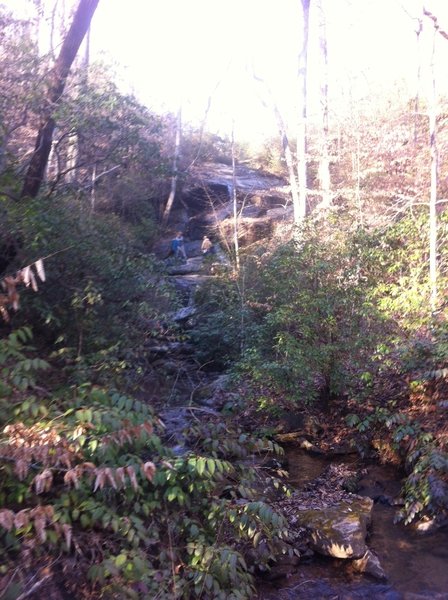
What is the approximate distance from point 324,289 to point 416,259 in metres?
1.71

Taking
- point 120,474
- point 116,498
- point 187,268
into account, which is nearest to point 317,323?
→ point 116,498

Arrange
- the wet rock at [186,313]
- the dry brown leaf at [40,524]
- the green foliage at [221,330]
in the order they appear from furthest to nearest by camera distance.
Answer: the wet rock at [186,313] → the green foliage at [221,330] → the dry brown leaf at [40,524]

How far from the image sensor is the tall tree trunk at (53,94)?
8.30 m

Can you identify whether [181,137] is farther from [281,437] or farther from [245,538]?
[245,538]

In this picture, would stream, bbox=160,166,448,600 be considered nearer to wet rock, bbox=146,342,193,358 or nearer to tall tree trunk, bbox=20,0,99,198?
wet rock, bbox=146,342,193,358

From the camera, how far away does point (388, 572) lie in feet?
20.1

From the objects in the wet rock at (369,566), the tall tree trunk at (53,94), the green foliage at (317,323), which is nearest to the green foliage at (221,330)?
the green foliage at (317,323)

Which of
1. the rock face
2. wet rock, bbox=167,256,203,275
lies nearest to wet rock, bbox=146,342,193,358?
the rock face

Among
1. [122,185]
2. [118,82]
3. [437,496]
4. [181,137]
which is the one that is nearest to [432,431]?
[437,496]

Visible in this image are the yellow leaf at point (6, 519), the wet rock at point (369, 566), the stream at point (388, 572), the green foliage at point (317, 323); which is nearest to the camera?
the yellow leaf at point (6, 519)

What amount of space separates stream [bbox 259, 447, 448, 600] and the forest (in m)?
0.02

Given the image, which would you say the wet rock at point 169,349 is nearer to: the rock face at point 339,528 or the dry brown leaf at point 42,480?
the rock face at point 339,528

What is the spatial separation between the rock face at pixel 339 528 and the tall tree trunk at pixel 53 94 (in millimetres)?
5836

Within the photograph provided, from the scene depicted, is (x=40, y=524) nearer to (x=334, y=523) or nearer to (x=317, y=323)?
(x=334, y=523)
